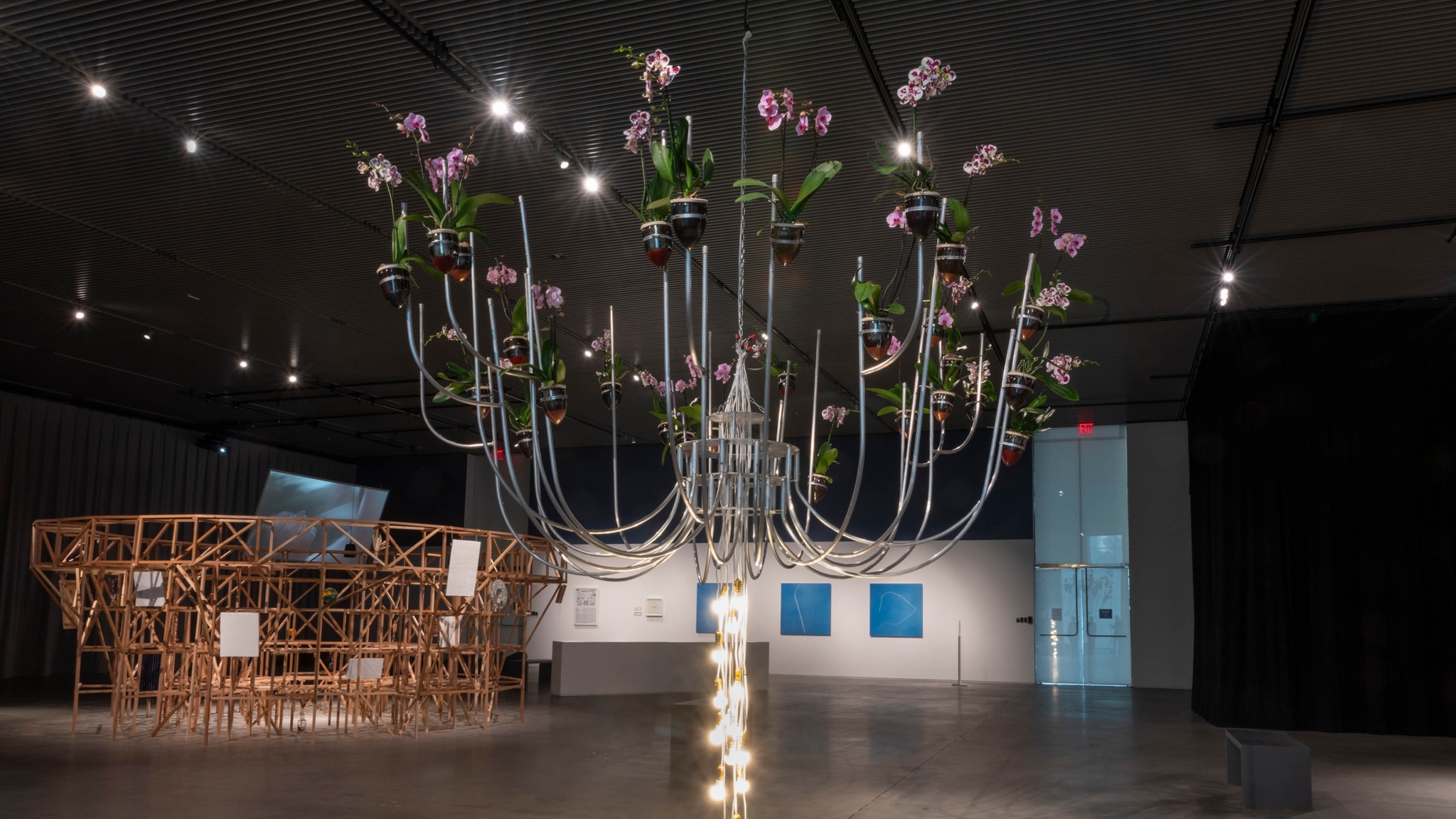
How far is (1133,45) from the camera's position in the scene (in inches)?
229

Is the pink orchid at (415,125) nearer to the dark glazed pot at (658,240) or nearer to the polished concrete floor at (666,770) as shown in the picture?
the dark glazed pot at (658,240)

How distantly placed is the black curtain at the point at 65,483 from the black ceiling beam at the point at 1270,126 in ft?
49.5

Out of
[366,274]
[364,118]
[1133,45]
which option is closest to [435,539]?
[366,274]

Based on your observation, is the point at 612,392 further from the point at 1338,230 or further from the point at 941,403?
the point at 1338,230

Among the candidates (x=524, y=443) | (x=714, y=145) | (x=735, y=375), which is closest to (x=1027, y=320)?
(x=735, y=375)

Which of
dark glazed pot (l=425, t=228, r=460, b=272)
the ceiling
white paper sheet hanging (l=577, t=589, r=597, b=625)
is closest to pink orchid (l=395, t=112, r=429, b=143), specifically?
dark glazed pot (l=425, t=228, r=460, b=272)

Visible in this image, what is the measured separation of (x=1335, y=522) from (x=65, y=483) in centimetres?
1703

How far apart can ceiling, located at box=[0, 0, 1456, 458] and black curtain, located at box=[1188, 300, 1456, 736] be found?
89 centimetres

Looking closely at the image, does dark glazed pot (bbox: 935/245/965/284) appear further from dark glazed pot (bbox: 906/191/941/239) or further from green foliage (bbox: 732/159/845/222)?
green foliage (bbox: 732/159/845/222)

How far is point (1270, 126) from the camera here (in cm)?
657

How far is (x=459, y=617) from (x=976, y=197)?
6.02m

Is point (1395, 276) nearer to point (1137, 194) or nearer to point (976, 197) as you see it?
point (1137, 194)

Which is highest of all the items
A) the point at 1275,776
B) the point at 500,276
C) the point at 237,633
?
the point at 500,276

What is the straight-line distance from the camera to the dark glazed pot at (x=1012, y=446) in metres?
2.76
